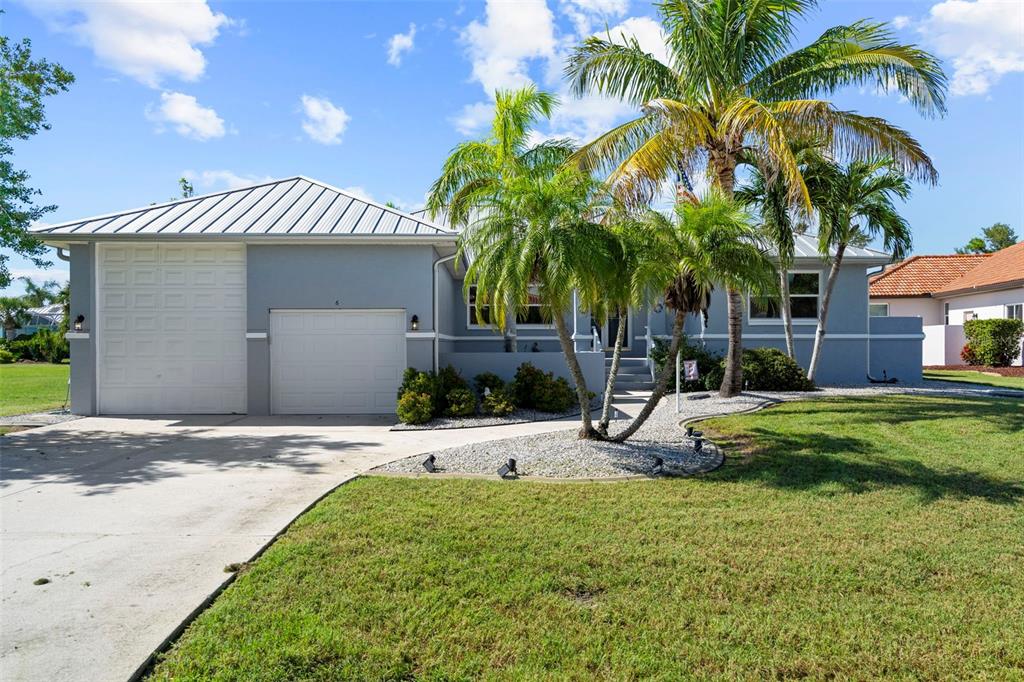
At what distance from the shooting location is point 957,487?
6.82 m

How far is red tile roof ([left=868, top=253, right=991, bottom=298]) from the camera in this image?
29.4 metres

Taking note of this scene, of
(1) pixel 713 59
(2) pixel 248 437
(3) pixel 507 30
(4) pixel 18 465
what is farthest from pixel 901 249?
(4) pixel 18 465

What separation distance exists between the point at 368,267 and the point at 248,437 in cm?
421

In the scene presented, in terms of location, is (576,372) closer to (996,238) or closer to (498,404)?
(498,404)

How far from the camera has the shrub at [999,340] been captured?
23.2m

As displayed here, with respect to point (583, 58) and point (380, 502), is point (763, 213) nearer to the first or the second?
point (583, 58)

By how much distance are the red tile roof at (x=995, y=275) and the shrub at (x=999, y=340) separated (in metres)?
1.82

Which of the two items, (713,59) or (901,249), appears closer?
(713,59)

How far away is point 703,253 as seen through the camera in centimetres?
764

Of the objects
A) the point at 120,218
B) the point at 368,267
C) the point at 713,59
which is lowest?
the point at 368,267

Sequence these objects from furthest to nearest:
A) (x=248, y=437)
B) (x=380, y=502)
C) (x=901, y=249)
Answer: (x=901, y=249) → (x=248, y=437) → (x=380, y=502)

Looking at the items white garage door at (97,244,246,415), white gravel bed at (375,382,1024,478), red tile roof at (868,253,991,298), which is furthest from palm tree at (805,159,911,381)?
red tile roof at (868,253,991,298)

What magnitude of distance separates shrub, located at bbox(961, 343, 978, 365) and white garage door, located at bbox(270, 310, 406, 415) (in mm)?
23490

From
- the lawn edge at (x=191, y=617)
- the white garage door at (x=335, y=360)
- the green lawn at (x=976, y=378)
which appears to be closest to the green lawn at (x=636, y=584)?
the lawn edge at (x=191, y=617)
